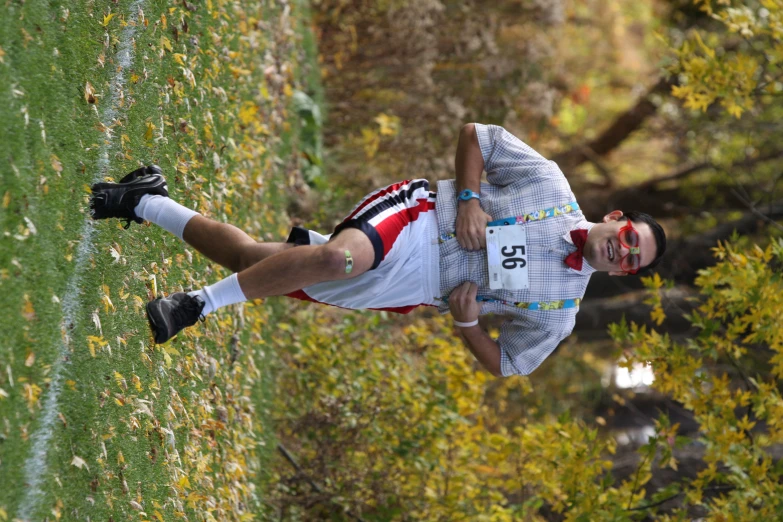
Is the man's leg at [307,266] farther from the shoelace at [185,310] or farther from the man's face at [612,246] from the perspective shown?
the man's face at [612,246]

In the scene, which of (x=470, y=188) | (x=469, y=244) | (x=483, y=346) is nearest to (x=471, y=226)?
(x=469, y=244)

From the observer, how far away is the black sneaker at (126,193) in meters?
3.82

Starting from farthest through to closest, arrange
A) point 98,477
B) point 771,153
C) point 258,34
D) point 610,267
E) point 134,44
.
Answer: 1. point 771,153
2. point 258,34
3. point 134,44
4. point 610,267
5. point 98,477

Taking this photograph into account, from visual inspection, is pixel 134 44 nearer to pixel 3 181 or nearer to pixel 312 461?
pixel 3 181

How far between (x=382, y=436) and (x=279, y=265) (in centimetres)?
330

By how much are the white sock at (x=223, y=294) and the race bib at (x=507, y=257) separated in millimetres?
1126

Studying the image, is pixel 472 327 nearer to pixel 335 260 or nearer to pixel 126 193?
pixel 335 260

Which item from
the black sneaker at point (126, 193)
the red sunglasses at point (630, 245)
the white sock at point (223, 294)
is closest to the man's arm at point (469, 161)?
the red sunglasses at point (630, 245)

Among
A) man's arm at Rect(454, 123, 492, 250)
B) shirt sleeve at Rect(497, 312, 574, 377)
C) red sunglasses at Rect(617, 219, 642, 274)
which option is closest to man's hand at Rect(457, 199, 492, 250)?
man's arm at Rect(454, 123, 492, 250)

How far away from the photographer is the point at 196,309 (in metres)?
3.81

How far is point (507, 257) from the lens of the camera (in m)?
3.97

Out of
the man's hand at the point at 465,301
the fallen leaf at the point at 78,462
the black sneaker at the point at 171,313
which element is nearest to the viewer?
the fallen leaf at the point at 78,462

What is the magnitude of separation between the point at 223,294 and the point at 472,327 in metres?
1.18

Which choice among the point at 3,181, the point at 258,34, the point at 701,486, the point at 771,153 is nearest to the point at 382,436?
the point at 701,486
